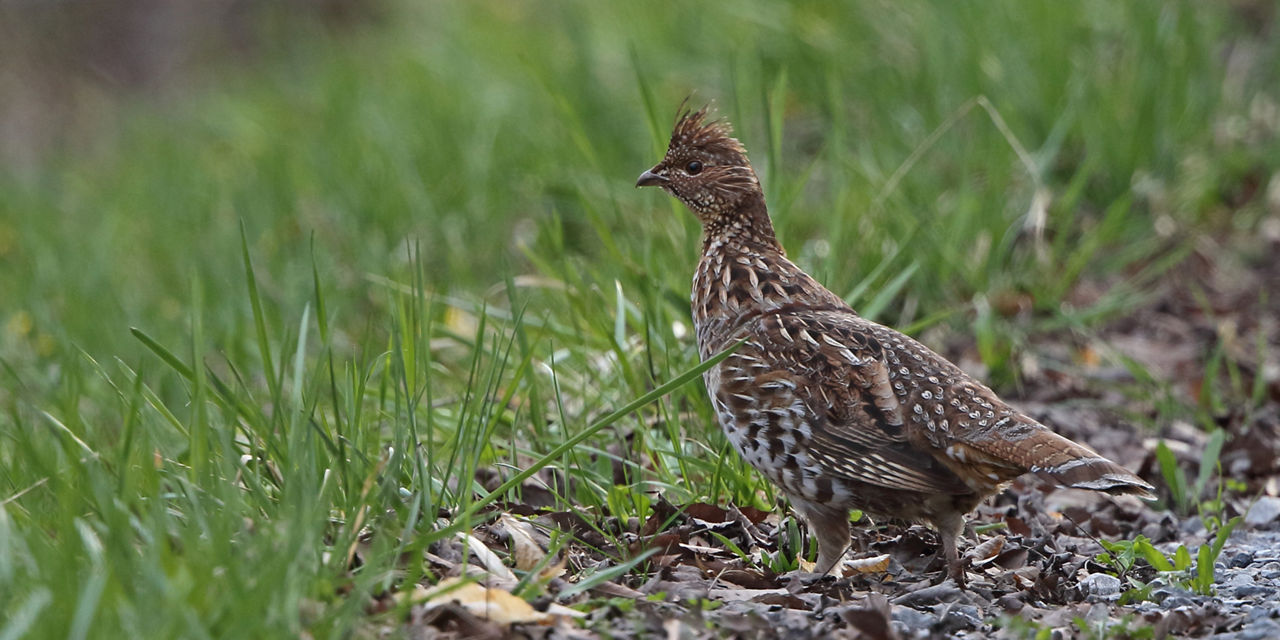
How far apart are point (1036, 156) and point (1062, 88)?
67cm

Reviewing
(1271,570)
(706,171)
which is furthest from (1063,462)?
(706,171)

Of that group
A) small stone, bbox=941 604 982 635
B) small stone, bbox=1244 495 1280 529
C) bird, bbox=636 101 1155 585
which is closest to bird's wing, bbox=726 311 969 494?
bird, bbox=636 101 1155 585

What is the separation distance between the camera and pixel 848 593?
4.22m

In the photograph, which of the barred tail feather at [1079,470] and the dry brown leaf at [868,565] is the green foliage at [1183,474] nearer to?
the barred tail feather at [1079,470]

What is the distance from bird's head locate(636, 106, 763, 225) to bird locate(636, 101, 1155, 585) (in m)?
0.51

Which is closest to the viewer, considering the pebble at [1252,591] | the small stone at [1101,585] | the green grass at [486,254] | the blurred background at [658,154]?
the green grass at [486,254]

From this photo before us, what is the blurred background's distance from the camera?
7.01 meters

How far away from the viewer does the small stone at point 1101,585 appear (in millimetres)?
4324

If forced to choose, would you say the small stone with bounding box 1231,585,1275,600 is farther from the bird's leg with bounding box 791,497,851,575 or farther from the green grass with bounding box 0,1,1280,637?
the green grass with bounding box 0,1,1280,637

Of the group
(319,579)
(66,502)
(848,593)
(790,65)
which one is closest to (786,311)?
(848,593)

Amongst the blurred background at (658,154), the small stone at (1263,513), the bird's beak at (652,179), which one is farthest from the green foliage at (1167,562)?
the bird's beak at (652,179)

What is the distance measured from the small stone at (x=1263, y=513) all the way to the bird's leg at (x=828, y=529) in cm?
177

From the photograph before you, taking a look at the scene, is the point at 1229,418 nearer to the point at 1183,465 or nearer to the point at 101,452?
the point at 1183,465

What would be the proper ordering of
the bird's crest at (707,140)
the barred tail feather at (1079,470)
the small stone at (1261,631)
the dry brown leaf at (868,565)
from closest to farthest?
the small stone at (1261,631) → the barred tail feather at (1079,470) → the dry brown leaf at (868,565) → the bird's crest at (707,140)
